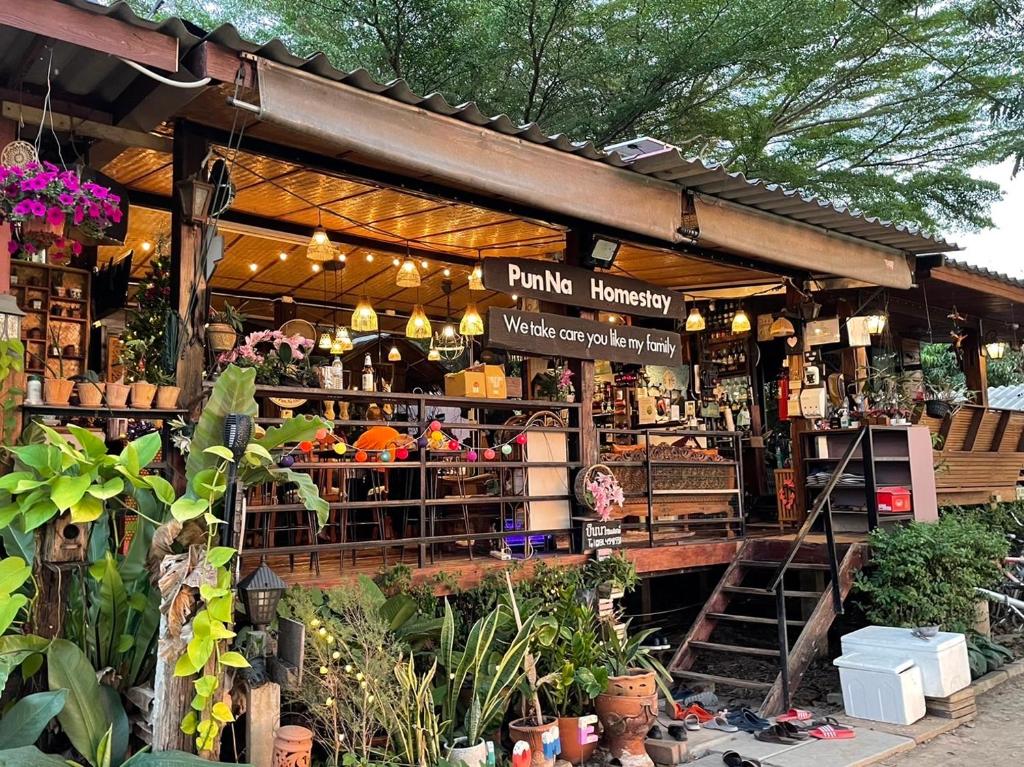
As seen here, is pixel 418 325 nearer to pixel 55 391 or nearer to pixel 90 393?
pixel 90 393

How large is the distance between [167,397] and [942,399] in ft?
29.4

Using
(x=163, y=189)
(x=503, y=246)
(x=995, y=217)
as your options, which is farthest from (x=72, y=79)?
(x=995, y=217)

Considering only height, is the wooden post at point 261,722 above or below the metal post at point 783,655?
above

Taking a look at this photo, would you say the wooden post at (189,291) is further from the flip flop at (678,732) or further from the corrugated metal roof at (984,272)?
the corrugated metal roof at (984,272)

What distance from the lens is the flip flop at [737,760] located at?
518 centimetres

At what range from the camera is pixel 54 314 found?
8.10 m

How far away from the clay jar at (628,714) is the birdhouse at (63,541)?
3.24 metres

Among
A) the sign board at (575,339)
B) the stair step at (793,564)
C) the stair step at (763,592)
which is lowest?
the stair step at (763,592)

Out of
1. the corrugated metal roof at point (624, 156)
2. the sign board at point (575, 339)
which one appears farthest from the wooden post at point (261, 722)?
the corrugated metal roof at point (624, 156)

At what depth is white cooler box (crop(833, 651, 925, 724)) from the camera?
20.2 ft

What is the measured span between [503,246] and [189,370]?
14.5ft

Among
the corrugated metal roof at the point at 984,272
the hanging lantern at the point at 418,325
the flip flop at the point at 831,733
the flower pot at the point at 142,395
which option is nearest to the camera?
the flower pot at the point at 142,395

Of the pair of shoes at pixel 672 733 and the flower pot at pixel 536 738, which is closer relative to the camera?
the flower pot at pixel 536 738

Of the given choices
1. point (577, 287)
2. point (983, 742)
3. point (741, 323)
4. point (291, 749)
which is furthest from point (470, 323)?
point (983, 742)
